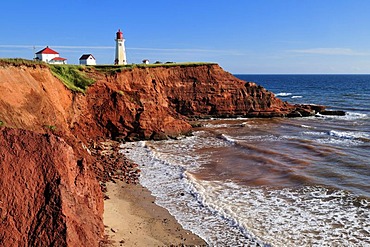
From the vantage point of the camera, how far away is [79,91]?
28203mm

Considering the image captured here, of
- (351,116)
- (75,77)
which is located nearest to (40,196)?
(75,77)

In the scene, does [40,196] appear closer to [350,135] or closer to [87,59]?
[350,135]

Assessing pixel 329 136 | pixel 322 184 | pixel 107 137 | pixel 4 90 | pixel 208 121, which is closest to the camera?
pixel 4 90

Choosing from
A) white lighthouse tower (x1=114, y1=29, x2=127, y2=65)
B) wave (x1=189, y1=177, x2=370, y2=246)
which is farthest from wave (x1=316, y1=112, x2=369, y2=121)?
wave (x1=189, y1=177, x2=370, y2=246)

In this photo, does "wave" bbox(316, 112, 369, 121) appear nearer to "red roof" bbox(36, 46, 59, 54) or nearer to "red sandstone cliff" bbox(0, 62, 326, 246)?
"red sandstone cliff" bbox(0, 62, 326, 246)

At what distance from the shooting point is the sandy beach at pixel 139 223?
13383mm

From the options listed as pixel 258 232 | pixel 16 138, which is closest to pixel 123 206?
pixel 258 232

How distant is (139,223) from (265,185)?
799 cm

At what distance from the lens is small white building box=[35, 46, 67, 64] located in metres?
45.0

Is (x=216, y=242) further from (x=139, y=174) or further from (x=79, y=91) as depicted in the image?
(x=79, y=91)

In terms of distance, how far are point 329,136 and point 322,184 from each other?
16.5 m

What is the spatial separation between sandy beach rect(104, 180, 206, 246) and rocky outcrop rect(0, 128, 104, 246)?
2.31 metres

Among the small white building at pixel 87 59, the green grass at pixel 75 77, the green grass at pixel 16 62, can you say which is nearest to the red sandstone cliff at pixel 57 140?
the green grass at pixel 16 62

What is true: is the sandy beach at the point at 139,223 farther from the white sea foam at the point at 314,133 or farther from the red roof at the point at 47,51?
the red roof at the point at 47,51
